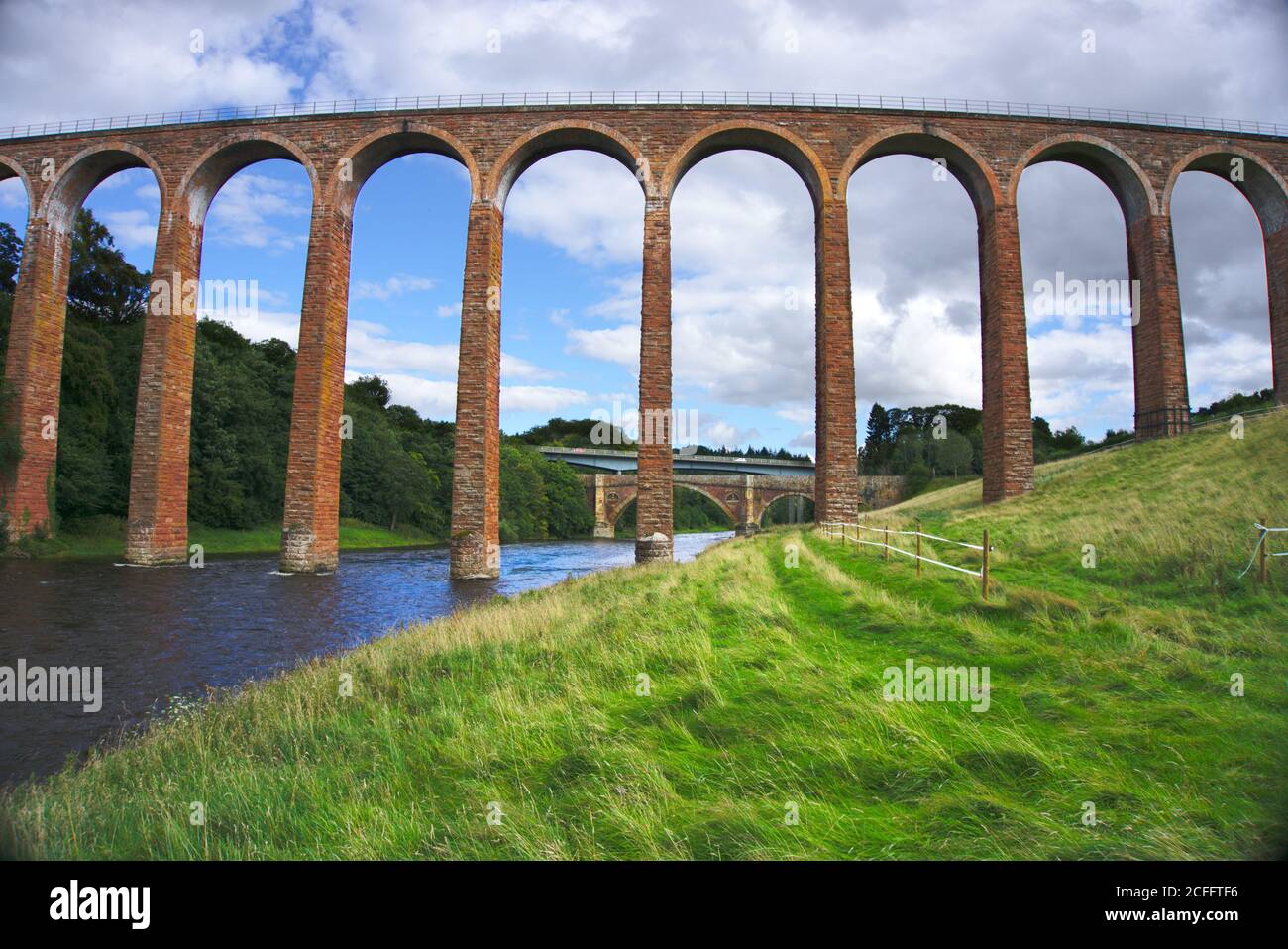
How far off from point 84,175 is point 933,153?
36.5 m

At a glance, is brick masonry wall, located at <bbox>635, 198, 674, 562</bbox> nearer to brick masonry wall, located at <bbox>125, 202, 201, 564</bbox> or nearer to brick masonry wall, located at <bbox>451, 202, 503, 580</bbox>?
brick masonry wall, located at <bbox>451, 202, 503, 580</bbox>

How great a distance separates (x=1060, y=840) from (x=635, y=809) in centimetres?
208

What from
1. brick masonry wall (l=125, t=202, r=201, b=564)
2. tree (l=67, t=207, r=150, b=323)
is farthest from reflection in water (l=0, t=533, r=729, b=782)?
tree (l=67, t=207, r=150, b=323)

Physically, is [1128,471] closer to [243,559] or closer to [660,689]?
[660,689]

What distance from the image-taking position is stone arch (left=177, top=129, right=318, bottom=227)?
25531 mm

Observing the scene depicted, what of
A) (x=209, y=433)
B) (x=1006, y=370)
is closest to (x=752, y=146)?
(x=1006, y=370)

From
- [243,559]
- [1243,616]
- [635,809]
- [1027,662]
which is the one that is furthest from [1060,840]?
[243,559]

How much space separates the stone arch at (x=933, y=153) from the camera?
24609 millimetres

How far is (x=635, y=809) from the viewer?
3.45 m

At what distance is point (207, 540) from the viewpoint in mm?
36594

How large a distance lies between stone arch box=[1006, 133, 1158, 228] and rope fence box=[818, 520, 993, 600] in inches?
605

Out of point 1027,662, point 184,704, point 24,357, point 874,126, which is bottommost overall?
point 184,704

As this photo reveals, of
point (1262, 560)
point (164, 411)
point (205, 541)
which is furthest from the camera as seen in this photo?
point (205, 541)

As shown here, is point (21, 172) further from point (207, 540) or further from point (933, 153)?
point (933, 153)
